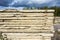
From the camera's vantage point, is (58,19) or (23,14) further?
(58,19)

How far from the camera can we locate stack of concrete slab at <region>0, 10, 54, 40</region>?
8.08 ft

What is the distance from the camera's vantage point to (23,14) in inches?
97.4

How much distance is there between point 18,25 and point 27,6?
397 mm

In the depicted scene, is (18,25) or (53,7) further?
(53,7)

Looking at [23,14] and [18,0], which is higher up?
[18,0]

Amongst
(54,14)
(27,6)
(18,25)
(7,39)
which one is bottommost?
(7,39)

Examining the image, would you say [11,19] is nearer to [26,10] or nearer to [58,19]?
[26,10]

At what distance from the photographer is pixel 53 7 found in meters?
2.66

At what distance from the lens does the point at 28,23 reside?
2.49 m

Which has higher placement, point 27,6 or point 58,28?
point 27,6

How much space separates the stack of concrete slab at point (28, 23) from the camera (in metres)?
2.46

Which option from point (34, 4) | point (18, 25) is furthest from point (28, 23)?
point (34, 4)

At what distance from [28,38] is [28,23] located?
0.29 m

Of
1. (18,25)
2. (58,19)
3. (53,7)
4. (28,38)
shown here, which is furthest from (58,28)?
(18,25)
